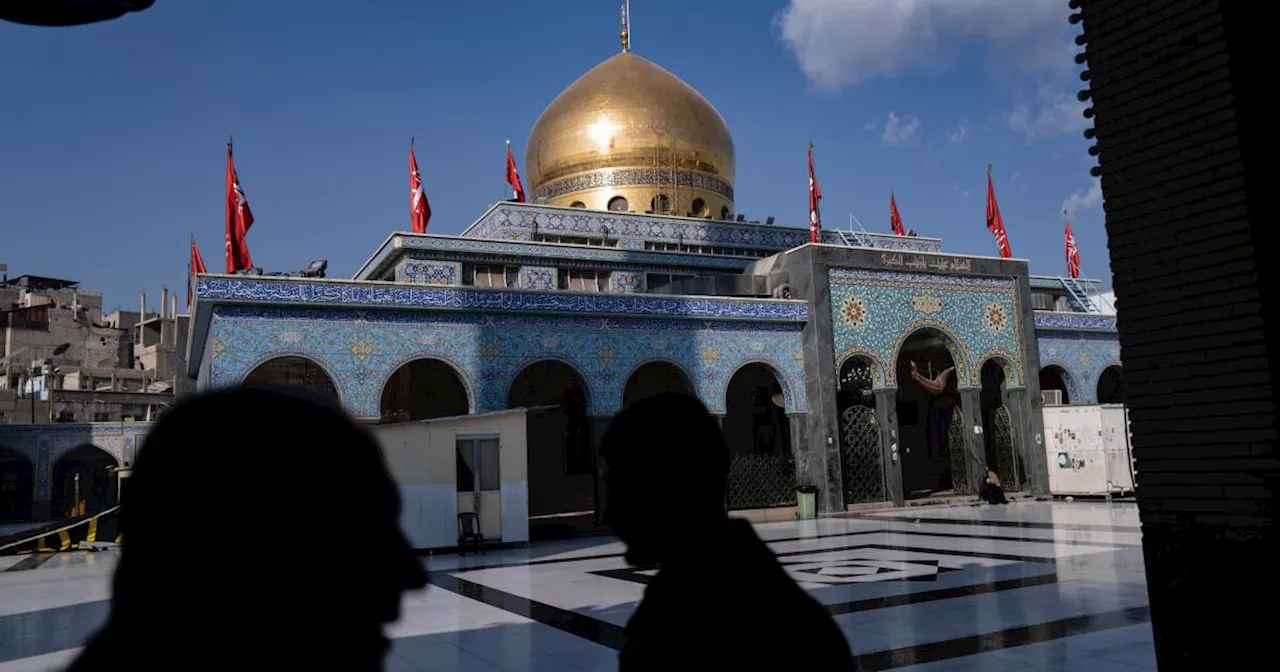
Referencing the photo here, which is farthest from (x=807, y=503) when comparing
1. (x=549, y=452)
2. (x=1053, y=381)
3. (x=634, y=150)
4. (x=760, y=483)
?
(x=634, y=150)

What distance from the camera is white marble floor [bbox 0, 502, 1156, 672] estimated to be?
5.15 metres

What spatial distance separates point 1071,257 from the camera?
957 inches

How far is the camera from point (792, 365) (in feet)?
53.0

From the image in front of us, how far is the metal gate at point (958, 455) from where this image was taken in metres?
17.2

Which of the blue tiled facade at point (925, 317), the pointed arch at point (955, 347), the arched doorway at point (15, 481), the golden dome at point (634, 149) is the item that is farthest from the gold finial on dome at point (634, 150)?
the arched doorway at point (15, 481)

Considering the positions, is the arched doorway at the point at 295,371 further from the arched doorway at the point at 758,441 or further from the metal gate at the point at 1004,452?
the metal gate at the point at 1004,452

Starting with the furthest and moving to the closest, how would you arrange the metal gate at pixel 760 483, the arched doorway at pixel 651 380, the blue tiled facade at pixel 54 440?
the blue tiled facade at pixel 54 440
the arched doorway at pixel 651 380
the metal gate at pixel 760 483

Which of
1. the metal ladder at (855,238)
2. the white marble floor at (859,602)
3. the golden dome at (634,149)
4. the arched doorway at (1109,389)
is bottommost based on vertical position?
the white marble floor at (859,602)

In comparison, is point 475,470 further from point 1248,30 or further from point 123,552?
point 123,552

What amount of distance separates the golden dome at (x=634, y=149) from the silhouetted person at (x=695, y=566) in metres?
21.1

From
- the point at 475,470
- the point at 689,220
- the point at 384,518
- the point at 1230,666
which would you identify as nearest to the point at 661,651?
the point at 384,518

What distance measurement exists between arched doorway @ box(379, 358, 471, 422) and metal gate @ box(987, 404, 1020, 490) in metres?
9.95

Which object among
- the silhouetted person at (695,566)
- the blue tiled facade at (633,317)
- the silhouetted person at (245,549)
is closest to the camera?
the silhouetted person at (245,549)

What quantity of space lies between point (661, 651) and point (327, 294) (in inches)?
484
